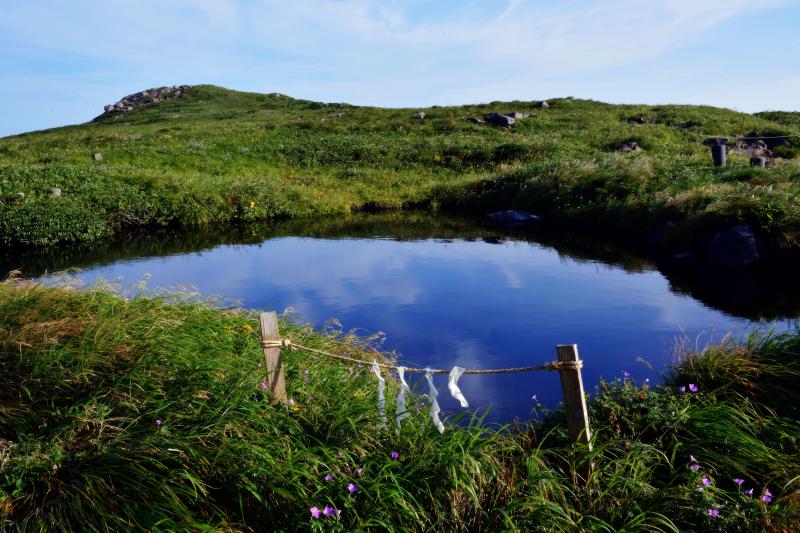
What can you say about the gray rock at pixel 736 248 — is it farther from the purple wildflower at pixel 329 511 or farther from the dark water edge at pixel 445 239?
the purple wildflower at pixel 329 511

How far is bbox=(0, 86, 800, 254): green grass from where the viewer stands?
2055 centimetres

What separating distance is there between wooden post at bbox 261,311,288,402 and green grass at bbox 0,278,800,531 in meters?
0.19

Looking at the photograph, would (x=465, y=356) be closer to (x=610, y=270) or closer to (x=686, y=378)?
(x=686, y=378)

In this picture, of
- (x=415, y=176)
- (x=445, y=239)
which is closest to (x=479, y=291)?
(x=445, y=239)

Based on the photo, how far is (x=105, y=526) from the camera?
465 centimetres

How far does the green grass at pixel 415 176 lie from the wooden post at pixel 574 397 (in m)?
12.9

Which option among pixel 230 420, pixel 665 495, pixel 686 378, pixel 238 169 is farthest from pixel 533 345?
pixel 238 169

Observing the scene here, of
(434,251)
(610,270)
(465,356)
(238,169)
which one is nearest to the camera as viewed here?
(465,356)

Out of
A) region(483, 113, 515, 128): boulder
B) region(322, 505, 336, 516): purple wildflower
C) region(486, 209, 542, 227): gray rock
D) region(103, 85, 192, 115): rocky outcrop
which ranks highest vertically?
region(103, 85, 192, 115): rocky outcrop

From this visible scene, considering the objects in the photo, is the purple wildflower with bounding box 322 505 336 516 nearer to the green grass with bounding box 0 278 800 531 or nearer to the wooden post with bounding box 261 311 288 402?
the green grass with bounding box 0 278 800 531

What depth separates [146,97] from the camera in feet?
374

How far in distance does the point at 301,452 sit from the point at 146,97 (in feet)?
404

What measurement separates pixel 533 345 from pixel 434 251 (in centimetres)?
1071

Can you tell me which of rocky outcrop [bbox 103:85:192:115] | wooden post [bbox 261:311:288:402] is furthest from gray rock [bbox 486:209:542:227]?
rocky outcrop [bbox 103:85:192:115]
